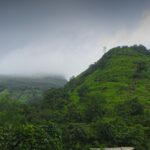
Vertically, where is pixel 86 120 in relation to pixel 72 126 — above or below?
below

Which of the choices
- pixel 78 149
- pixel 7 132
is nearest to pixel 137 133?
pixel 78 149

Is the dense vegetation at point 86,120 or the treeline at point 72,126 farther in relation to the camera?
the dense vegetation at point 86,120

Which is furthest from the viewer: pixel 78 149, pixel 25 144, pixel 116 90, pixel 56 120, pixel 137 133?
pixel 116 90

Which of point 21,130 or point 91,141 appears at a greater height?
point 21,130

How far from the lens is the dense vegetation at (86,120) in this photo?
7481 centimetres

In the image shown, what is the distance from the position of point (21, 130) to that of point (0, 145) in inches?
195

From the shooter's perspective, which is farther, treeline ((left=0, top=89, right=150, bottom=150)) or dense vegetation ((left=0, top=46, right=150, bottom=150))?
dense vegetation ((left=0, top=46, right=150, bottom=150))

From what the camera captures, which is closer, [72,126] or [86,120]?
[72,126]

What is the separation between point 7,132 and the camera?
8012 cm

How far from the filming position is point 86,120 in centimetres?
13538

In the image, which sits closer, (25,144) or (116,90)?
(25,144)

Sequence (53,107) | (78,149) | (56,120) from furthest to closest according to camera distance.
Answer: (53,107) < (56,120) < (78,149)

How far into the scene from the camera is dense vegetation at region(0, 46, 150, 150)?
7481 cm

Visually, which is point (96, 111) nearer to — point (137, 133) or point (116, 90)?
point (137, 133)
